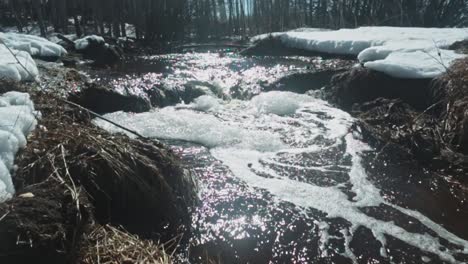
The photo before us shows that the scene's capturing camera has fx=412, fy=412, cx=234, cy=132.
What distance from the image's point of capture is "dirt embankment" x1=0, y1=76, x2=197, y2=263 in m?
2.32

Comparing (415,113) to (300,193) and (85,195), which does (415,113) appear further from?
(85,195)

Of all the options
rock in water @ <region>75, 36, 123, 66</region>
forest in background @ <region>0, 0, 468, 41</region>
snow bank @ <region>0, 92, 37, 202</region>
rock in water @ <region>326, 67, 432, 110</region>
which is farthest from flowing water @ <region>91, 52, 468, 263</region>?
forest in background @ <region>0, 0, 468, 41</region>

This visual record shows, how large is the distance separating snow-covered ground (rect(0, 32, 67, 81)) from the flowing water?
6.49 ft

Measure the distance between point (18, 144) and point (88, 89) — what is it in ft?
16.9

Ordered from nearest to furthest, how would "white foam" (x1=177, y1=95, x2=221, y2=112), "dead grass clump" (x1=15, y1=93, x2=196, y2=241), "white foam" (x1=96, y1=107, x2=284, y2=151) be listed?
"dead grass clump" (x1=15, y1=93, x2=196, y2=241)
"white foam" (x1=96, y1=107, x2=284, y2=151)
"white foam" (x1=177, y1=95, x2=221, y2=112)

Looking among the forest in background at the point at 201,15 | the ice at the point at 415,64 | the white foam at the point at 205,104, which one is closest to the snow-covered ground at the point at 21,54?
the white foam at the point at 205,104

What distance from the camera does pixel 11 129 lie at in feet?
9.98

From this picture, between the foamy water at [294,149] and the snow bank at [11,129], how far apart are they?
2.48 metres

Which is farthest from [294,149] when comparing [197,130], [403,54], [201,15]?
[201,15]

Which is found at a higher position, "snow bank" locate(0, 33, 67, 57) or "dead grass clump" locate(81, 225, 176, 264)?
"snow bank" locate(0, 33, 67, 57)

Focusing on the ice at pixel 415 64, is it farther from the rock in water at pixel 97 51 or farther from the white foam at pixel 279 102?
the rock in water at pixel 97 51

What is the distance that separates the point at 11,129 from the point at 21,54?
393 centimetres

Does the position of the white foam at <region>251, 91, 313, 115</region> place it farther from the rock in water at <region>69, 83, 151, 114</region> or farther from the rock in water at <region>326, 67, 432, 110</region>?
the rock in water at <region>69, 83, 151, 114</region>

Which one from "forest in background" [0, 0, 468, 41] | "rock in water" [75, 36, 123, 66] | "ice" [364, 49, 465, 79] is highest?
"forest in background" [0, 0, 468, 41]
